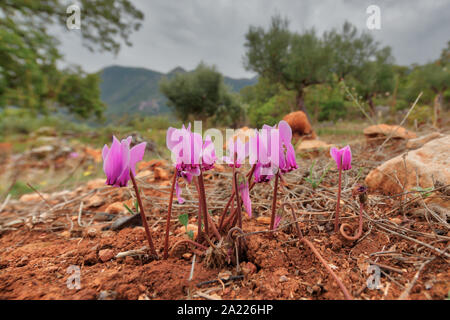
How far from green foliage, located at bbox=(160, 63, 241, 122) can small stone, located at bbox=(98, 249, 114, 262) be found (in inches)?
668

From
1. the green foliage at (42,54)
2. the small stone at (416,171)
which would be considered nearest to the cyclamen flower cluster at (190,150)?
the small stone at (416,171)

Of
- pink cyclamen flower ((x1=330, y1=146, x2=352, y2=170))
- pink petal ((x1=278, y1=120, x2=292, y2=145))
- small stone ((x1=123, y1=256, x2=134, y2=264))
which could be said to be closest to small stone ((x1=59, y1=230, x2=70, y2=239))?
small stone ((x1=123, y1=256, x2=134, y2=264))

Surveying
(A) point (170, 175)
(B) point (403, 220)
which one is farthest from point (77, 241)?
(B) point (403, 220)

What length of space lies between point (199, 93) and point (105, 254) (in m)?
17.7

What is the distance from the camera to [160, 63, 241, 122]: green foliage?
17609 mm

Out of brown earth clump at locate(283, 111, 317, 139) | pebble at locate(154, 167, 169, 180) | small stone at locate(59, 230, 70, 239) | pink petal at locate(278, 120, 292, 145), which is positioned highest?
brown earth clump at locate(283, 111, 317, 139)

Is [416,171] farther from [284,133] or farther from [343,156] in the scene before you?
[284,133]

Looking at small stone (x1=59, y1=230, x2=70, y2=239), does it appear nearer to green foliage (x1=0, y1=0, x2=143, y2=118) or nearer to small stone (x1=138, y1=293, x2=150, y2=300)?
small stone (x1=138, y1=293, x2=150, y2=300)

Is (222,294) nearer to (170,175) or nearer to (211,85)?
(170,175)

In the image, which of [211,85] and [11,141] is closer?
[11,141]

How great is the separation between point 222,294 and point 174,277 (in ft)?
0.54

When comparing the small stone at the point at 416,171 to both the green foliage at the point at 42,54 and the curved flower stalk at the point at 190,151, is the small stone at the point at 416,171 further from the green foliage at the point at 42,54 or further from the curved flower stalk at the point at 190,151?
the green foliage at the point at 42,54

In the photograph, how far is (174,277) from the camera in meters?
0.70
